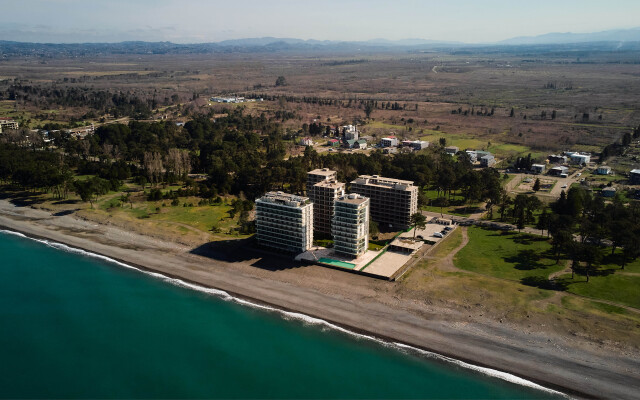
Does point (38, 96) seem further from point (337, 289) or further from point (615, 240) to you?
point (615, 240)

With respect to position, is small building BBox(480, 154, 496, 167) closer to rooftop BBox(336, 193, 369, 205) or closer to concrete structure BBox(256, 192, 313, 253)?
rooftop BBox(336, 193, 369, 205)

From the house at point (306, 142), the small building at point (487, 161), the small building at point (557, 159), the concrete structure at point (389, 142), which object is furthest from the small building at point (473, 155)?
the house at point (306, 142)

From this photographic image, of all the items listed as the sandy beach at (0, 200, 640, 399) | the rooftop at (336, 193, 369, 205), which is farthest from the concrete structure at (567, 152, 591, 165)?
the sandy beach at (0, 200, 640, 399)

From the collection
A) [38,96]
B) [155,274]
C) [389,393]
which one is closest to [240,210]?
[155,274]

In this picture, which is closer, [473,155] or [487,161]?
[487,161]

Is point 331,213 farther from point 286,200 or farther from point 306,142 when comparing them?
point 306,142

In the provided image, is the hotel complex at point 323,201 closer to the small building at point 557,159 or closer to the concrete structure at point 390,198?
the concrete structure at point 390,198

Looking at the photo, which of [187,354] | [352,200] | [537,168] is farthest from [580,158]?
[187,354]

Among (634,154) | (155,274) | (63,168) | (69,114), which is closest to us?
(155,274)
